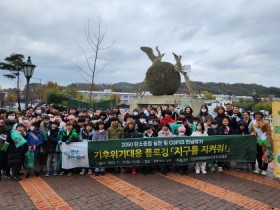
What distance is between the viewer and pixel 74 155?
6.93 metres

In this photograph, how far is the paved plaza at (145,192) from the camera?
493 cm

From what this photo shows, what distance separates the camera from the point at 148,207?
4.80 meters

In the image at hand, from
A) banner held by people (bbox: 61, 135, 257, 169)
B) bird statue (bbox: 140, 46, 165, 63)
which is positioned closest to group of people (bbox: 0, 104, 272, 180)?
banner held by people (bbox: 61, 135, 257, 169)

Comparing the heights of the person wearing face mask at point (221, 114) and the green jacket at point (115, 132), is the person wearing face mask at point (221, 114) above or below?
above

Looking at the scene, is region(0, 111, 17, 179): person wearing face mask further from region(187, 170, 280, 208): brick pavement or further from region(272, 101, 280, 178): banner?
region(272, 101, 280, 178): banner

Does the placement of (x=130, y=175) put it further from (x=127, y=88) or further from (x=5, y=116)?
(x=127, y=88)

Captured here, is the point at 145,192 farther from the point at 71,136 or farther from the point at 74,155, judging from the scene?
the point at 71,136

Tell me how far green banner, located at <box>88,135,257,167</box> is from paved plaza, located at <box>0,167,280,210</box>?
39 cm

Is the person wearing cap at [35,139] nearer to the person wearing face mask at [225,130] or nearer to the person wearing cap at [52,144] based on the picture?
the person wearing cap at [52,144]

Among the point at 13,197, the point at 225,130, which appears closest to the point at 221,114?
the point at 225,130

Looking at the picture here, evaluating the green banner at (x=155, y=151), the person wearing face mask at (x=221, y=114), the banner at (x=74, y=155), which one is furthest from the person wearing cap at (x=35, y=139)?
the person wearing face mask at (x=221, y=114)

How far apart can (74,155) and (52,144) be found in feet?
2.16

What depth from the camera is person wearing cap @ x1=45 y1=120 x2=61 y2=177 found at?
691cm

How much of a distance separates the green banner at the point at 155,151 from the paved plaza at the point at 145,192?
389 millimetres
